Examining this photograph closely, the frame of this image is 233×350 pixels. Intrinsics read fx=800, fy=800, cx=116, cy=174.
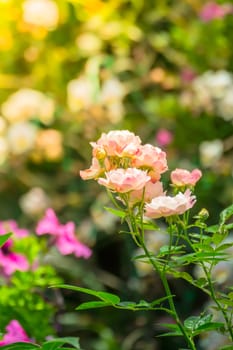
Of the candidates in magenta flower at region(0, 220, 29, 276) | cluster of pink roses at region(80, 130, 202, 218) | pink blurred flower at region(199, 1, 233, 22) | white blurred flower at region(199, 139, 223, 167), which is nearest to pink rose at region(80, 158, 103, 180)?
cluster of pink roses at region(80, 130, 202, 218)

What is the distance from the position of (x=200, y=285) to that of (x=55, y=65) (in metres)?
2.03

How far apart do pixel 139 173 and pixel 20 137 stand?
1.71 metres

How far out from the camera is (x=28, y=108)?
252cm

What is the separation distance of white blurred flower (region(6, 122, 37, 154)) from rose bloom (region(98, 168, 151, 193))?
1.69 metres

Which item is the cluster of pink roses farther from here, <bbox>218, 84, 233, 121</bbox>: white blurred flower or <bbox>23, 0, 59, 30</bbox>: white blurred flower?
<bbox>23, 0, 59, 30</bbox>: white blurred flower

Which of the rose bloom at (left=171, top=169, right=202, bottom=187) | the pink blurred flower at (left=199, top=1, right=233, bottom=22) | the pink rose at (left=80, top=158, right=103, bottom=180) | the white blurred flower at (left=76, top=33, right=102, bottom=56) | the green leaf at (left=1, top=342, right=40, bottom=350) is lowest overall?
the green leaf at (left=1, top=342, right=40, bottom=350)

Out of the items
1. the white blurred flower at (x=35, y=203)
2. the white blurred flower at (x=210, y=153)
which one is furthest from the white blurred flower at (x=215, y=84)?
the white blurred flower at (x=35, y=203)

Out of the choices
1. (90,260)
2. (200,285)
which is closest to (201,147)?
(90,260)

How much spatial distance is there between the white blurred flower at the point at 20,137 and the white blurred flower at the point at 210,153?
54 centimetres

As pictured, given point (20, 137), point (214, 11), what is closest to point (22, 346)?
point (20, 137)

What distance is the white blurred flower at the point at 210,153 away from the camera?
2336mm

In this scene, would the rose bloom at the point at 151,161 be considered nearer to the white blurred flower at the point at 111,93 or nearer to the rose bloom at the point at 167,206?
the rose bloom at the point at 167,206

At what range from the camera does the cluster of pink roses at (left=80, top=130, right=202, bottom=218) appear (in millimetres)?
809

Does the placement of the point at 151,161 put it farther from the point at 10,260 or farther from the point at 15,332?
the point at 10,260
